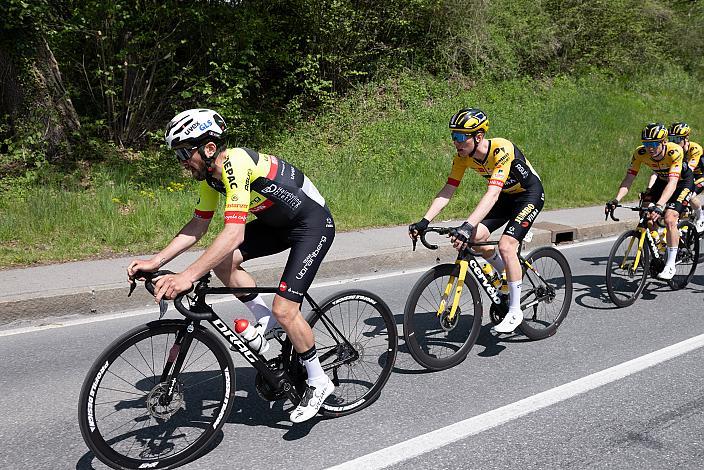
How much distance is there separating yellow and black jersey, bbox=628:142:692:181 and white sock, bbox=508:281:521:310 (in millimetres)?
3046

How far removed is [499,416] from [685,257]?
497 cm

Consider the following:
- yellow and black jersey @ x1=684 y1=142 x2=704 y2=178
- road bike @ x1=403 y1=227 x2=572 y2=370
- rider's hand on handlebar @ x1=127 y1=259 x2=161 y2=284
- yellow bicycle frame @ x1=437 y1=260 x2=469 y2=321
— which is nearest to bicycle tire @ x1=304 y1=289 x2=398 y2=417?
road bike @ x1=403 y1=227 x2=572 y2=370

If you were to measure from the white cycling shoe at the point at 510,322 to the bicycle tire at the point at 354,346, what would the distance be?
1.38 m

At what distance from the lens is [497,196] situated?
5.13 m

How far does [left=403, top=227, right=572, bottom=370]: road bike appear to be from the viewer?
190 inches

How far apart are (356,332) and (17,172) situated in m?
9.33

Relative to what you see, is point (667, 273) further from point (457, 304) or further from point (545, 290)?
point (457, 304)

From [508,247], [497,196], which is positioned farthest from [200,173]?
[508,247]

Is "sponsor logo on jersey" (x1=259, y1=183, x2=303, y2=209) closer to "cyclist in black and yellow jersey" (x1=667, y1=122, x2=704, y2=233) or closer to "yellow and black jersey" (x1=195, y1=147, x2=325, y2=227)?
"yellow and black jersey" (x1=195, y1=147, x2=325, y2=227)

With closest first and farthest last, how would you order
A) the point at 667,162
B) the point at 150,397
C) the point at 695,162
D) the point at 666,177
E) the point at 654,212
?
the point at 150,397 → the point at 654,212 → the point at 667,162 → the point at 666,177 → the point at 695,162

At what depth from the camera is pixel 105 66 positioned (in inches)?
502

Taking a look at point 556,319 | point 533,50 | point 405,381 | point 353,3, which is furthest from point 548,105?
point 405,381

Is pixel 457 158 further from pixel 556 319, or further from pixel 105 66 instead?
pixel 105 66

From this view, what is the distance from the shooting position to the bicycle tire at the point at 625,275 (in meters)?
6.79
